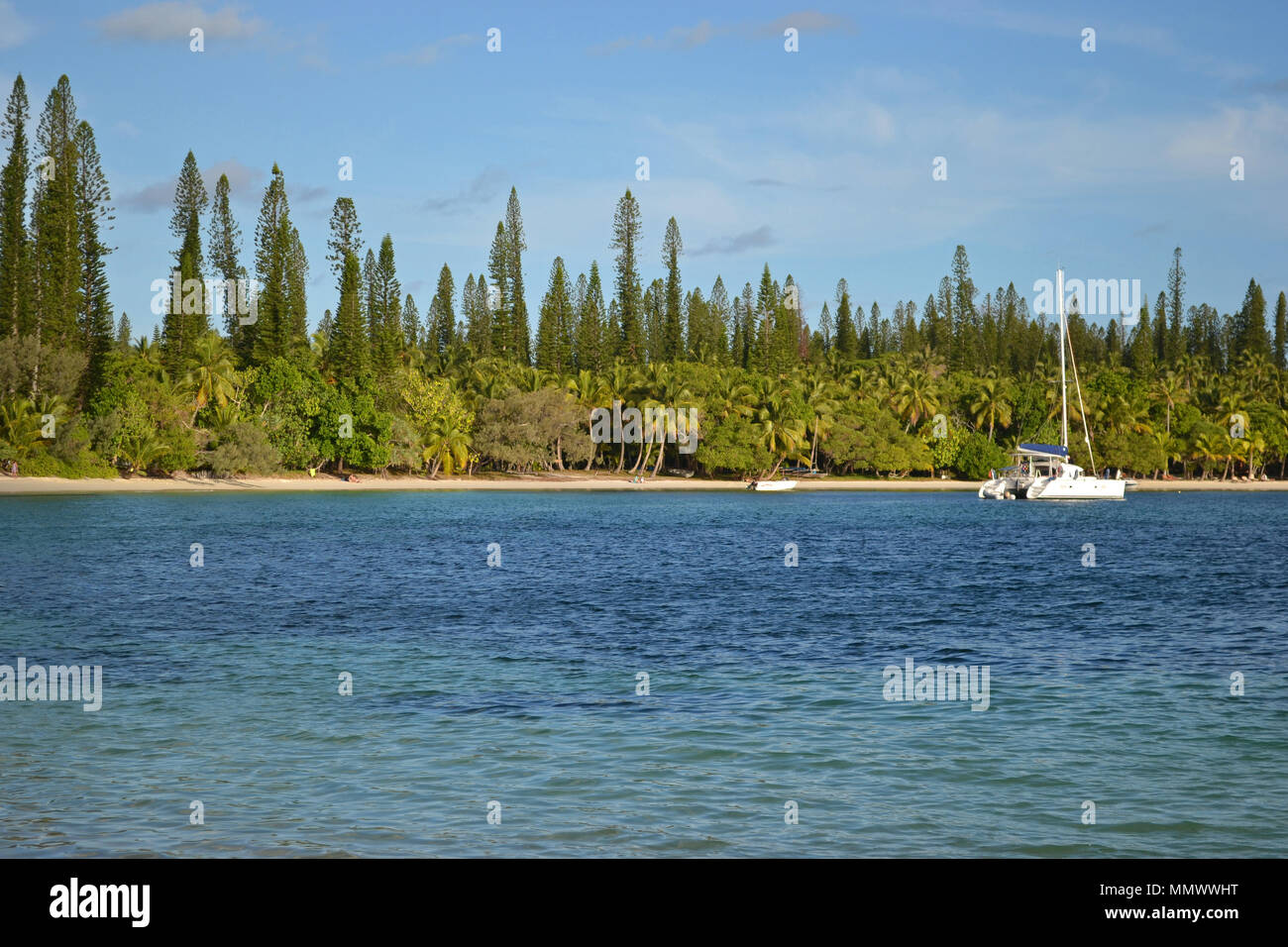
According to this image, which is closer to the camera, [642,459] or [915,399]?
[642,459]

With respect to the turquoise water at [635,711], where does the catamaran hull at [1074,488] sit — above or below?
above

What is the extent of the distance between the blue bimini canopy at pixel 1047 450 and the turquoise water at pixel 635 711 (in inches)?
2058

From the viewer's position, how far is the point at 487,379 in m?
110

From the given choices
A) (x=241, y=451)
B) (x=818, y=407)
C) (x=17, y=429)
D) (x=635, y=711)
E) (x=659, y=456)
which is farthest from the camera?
(x=659, y=456)

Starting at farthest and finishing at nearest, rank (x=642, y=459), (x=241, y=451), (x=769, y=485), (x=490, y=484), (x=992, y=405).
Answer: (x=992, y=405) → (x=642, y=459) → (x=769, y=485) → (x=490, y=484) → (x=241, y=451)

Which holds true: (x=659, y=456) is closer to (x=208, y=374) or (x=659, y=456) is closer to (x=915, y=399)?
(x=915, y=399)

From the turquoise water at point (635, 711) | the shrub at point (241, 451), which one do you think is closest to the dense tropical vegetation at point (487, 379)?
the shrub at point (241, 451)

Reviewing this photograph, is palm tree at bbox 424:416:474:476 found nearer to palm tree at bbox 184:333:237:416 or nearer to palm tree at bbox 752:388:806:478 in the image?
palm tree at bbox 184:333:237:416

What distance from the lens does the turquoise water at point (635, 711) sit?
10391mm

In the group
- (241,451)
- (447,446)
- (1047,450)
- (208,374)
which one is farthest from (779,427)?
(208,374)

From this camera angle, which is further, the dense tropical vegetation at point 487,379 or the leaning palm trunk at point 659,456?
the leaning palm trunk at point 659,456

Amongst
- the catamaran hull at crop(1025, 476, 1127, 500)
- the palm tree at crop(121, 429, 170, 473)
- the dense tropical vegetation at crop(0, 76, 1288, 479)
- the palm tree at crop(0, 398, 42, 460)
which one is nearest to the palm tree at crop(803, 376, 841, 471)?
the dense tropical vegetation at crop(0, 76, 1288, 479)

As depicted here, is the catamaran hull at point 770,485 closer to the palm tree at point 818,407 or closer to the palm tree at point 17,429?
the palm tree at point 818,407

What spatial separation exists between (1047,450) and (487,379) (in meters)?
50.7
